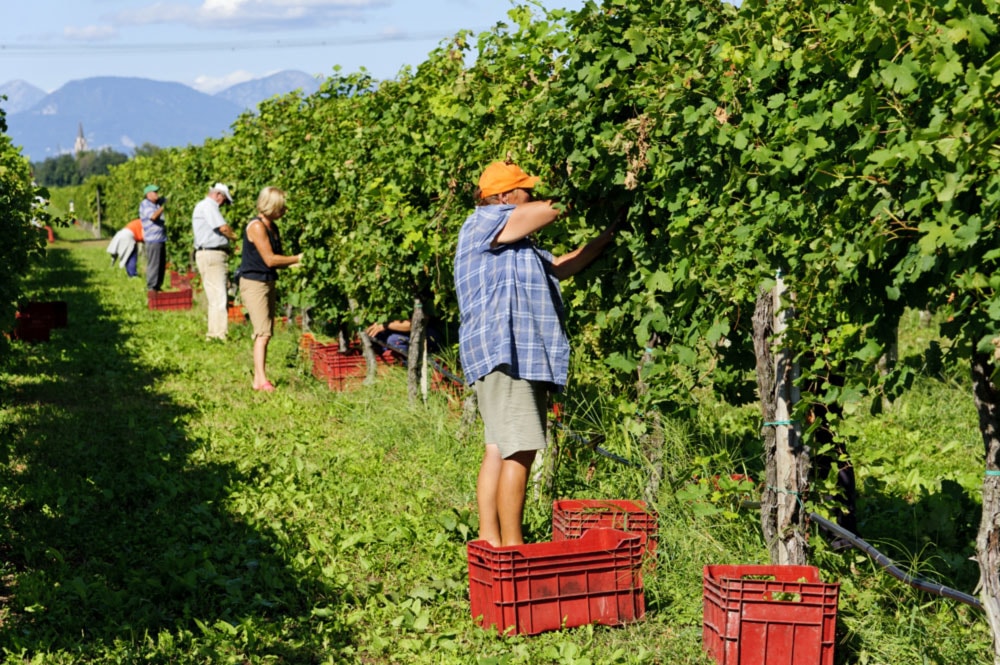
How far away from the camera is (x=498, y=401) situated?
4707 mm

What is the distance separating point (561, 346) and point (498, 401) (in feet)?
1.15

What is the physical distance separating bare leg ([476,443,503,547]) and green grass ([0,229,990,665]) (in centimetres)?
30

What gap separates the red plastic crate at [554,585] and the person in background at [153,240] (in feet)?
48.6

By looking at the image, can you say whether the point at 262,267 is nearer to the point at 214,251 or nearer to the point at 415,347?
the point at 415,347

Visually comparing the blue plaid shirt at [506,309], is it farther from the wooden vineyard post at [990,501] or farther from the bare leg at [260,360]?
the bare leg at [260,360]

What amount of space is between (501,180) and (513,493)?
128 centimetres

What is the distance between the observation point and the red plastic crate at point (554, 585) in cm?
425

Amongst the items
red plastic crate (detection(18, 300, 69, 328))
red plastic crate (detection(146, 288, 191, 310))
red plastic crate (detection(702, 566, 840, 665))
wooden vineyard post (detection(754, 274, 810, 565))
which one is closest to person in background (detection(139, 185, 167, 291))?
red plastic crate (detection(146, 288, 191, 310))

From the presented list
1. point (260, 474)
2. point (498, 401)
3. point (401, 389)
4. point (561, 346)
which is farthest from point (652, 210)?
point (401, 389)

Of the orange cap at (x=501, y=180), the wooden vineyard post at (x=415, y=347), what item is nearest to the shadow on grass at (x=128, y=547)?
the wooden vineyard post at (x=415, y=347)

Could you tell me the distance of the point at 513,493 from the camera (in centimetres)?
466

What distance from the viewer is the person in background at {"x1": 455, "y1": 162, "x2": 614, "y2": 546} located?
467 cm

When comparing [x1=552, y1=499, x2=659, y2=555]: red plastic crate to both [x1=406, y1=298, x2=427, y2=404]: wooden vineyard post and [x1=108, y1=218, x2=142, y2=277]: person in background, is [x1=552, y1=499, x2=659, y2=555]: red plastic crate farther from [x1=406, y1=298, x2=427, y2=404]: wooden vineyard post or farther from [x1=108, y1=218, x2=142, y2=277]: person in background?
[x1=108, y1=218, x2=142, y2=277]: person in background

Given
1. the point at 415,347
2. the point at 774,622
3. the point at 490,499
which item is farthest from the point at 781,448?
the point at 415,347
